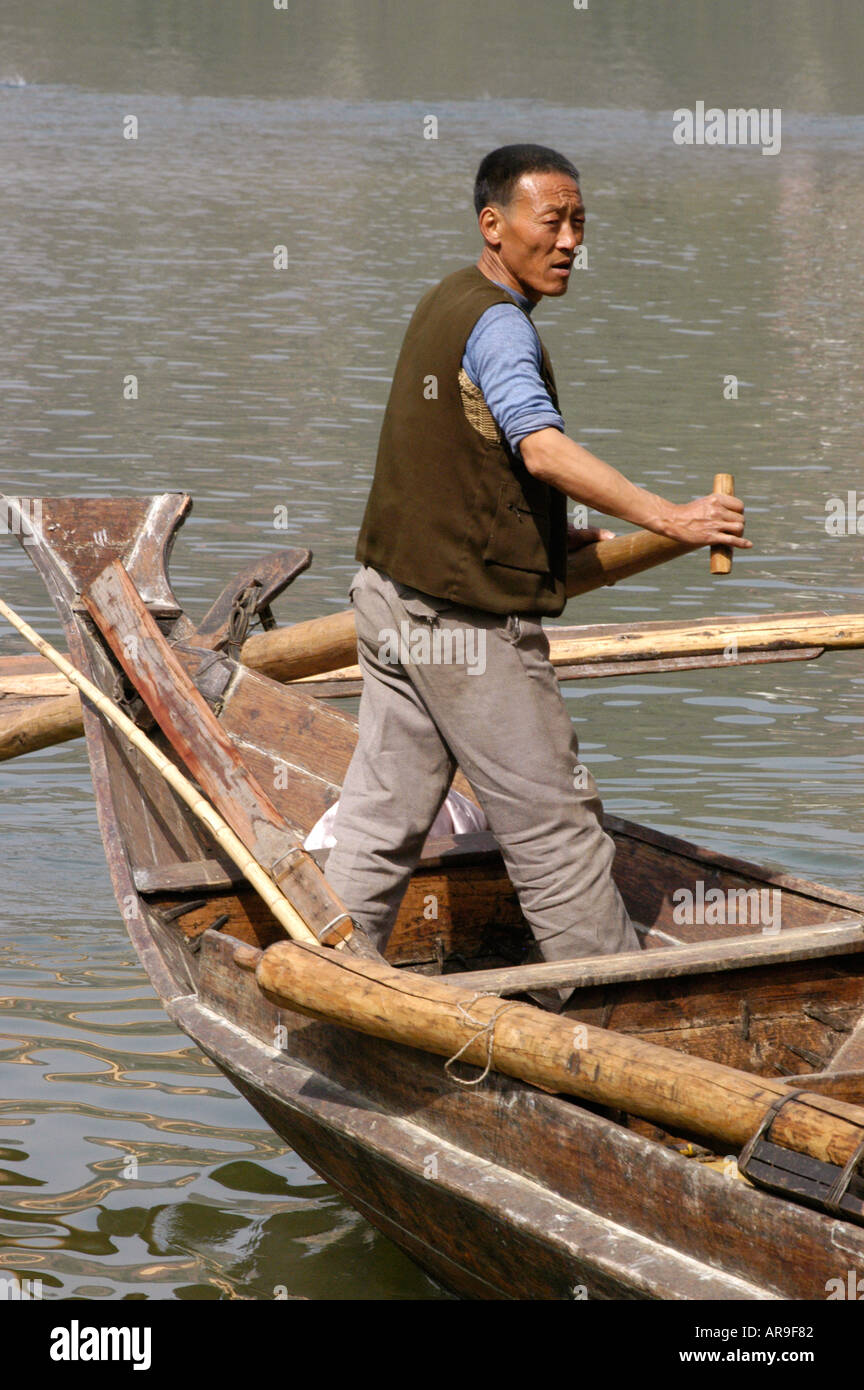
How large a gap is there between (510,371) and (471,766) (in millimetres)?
949

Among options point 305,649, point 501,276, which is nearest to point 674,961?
point 501,276

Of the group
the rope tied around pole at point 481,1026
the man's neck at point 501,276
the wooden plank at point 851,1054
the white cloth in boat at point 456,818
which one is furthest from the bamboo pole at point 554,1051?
the white cloth in boat at point 456,818

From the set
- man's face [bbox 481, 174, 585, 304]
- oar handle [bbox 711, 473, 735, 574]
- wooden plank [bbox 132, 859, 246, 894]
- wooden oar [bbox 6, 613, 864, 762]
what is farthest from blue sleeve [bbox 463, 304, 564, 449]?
wooden oar [bbox 6, 613, 864, 762]

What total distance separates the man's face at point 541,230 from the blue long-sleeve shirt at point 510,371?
0.13 metres

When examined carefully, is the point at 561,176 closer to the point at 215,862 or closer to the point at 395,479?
the point at 395,479

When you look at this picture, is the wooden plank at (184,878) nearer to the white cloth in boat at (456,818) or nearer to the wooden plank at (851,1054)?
the white cloth in boat at (456,818)

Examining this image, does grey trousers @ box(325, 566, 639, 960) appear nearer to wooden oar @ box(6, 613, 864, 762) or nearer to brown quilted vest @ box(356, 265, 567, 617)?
brown quilted vest @ box(356, 265, 567, 617)

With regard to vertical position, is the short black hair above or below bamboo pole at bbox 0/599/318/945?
above

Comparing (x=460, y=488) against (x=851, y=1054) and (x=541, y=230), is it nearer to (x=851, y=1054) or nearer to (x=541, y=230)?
(x=541, y=230)

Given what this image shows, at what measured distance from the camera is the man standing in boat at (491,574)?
168 inches

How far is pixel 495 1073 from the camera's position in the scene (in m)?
3.92

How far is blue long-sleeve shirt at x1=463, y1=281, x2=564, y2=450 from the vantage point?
4164mm

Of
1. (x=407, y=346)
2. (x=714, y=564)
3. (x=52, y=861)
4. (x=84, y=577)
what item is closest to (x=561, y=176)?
(x=407, y=346)

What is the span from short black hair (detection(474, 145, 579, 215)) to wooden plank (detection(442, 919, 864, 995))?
1.77m
